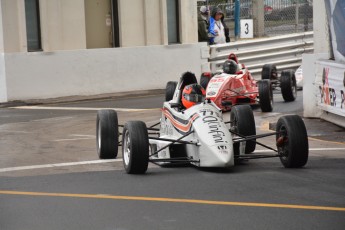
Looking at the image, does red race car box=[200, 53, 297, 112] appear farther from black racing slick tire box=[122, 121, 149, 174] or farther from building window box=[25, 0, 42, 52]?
black racing slick tire box=[122, 121, 149, 174]

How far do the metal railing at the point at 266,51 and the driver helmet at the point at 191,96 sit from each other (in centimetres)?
1369

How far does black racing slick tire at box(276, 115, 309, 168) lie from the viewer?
1233 cm

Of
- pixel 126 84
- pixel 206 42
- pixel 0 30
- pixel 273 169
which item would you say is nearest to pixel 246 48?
pixel 206 42

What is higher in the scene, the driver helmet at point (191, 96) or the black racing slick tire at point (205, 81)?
the driver helmet at point (191, 96)

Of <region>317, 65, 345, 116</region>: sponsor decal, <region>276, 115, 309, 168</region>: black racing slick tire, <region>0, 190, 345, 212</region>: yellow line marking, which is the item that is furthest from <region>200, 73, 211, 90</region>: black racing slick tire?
<region>0, 190, 345, 212</region>: yellow line marking

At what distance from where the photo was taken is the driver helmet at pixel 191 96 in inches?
532

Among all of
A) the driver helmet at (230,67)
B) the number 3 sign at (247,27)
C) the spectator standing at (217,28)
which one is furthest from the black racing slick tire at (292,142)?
the number 3 sign at (247,27)

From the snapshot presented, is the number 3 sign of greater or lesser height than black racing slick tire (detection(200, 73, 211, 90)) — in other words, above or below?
above

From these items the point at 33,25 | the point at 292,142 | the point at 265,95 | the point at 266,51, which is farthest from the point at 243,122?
the point at 266,51

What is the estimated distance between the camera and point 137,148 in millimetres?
12195

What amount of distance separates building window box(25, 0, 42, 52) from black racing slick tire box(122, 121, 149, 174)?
1327cm

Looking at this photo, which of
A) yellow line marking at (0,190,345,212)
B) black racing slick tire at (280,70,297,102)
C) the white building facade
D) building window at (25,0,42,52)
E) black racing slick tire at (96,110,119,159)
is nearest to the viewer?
yellow line marking at (0,190,345,212)

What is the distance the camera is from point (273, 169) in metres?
12.9

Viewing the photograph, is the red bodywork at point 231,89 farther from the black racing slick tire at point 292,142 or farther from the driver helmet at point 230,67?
the black racing slick tire at point 292,142
